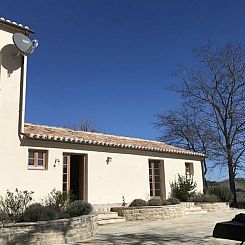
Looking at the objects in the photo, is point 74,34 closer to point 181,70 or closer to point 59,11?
point 59,11

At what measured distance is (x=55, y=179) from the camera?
491 inches

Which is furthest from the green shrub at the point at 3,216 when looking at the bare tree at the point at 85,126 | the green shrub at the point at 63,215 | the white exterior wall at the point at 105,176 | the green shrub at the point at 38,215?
the bare tree at the point at 85,126

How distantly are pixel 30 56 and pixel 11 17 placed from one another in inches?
69.2

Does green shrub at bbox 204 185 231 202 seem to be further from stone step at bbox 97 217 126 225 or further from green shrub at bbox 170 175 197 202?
stone step at bbox 97 217 126 225

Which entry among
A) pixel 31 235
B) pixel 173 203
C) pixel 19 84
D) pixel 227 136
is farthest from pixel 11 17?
pixel 227 136

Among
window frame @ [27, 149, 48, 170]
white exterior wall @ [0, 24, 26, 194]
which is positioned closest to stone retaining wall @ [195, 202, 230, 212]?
window frame @ [27, 149, 48, 170]

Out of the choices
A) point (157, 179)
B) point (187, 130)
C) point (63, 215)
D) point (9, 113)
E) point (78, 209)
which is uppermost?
point (187, 130)

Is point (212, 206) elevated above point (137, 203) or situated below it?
below

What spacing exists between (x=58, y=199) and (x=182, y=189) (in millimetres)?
8733

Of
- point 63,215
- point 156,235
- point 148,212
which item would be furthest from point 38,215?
point 148,212

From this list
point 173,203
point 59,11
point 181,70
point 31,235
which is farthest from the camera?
point 181,70

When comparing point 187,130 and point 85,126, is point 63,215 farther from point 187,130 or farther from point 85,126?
point 85,126

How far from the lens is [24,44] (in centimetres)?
1189

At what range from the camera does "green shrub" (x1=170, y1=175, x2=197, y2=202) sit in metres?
17.5
